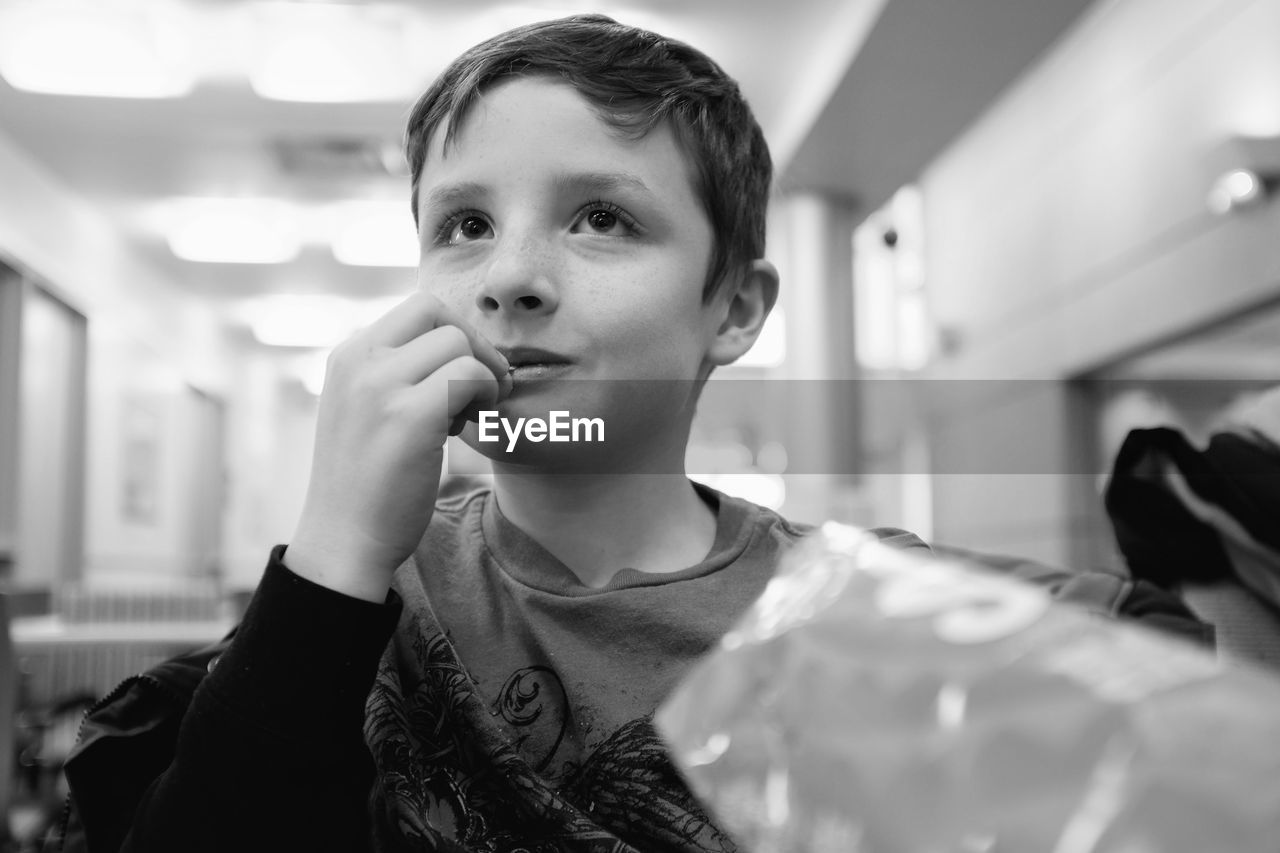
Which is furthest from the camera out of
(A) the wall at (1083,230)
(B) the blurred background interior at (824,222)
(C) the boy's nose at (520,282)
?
(B) the blurred background interior at (824,222)

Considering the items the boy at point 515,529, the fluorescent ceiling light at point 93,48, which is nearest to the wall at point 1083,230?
the boy at point 515,529

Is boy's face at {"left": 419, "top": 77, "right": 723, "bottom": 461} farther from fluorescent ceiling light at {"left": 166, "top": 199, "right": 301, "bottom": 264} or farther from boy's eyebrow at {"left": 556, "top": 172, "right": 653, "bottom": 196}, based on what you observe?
fluorescent ceiling light at {"left": 166, "top": 199, "right": 301, "bottom": 264}

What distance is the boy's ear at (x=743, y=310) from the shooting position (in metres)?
0.80

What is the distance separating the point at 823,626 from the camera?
0.77 feet

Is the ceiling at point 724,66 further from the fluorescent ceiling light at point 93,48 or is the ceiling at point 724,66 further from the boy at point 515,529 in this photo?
the boy at point 515,529

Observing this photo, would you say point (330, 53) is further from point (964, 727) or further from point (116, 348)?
point (964, 727)

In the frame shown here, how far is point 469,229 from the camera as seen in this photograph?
2.05ft

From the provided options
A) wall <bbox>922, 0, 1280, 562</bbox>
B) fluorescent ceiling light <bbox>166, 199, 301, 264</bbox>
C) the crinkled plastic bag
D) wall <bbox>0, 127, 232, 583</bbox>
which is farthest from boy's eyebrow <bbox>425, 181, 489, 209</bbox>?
fluorescent ceiling light <bbox>166, 199, 301, 264</bbox>

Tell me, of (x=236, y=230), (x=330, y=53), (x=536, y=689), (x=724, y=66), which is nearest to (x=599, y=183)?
(x=536, y=689)

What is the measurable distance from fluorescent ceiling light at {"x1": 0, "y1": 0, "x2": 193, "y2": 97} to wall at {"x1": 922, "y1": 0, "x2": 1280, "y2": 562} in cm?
299

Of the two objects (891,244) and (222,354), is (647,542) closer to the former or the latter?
(891,244)

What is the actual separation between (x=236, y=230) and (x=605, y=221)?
5.49m

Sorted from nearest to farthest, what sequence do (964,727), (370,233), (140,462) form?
1. (964,727)
2. (370,233)
3. (140,462)

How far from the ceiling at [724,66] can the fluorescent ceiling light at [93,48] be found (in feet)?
→ 0.44
